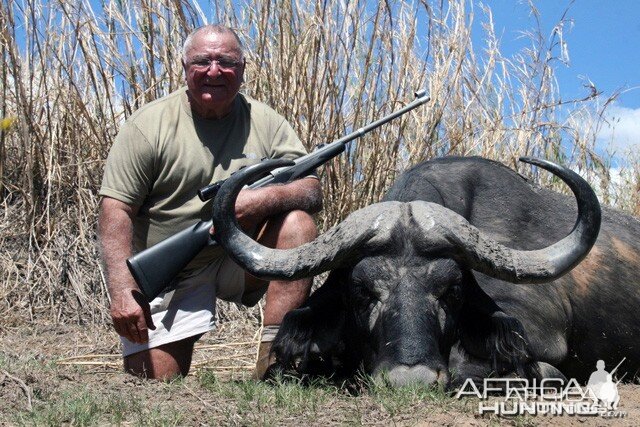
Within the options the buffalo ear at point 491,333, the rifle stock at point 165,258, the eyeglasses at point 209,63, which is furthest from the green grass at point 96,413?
the eyeglasses at point 209,63

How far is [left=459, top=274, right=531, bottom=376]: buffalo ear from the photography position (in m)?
4.27

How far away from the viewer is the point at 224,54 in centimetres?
536

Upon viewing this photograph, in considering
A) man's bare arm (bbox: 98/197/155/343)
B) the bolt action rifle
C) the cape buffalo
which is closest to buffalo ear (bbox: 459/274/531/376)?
the cape buffalo

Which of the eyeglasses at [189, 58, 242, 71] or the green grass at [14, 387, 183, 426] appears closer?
the green grass at [14, 387, 183, 426]

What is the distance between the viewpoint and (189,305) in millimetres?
5387

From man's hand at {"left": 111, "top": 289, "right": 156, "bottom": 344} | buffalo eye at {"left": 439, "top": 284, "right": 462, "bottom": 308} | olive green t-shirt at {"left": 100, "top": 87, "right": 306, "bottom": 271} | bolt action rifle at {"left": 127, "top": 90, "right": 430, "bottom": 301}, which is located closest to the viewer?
buffalo eye at {"left": 439, "top": 284, "right": 462, "bottom": 308}

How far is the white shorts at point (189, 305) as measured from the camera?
5.30m

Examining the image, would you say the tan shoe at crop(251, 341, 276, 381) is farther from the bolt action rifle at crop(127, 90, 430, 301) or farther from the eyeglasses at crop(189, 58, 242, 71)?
the eyeglasses at crop(189, 58, 242, 71)

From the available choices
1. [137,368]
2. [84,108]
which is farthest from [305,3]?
[137,368]

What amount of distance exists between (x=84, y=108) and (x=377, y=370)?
4141 mm

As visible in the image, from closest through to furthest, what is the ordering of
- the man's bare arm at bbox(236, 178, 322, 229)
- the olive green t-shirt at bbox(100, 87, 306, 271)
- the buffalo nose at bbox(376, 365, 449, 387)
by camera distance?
the buffalo nose at bbox(376, 365, 449, 387), the man's bare arm at bbox(236, 178, 322, 229), the olive green t-shirt at bbox(100, 87, 306, 271)

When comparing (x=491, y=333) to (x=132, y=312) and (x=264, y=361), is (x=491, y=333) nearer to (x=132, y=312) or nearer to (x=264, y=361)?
(x=264, y=361)

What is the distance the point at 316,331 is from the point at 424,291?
2.40ft

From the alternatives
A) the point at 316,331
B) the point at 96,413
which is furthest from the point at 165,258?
the point at 96,413
